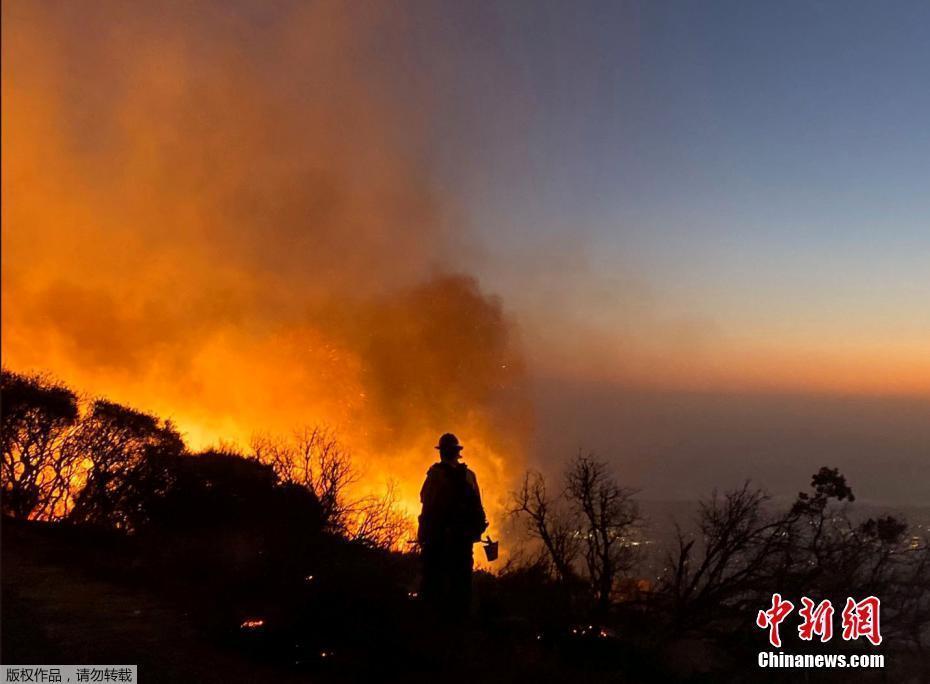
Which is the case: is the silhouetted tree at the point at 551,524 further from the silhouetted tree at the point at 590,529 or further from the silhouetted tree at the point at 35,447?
the silhouetted tree at the point at 35,447

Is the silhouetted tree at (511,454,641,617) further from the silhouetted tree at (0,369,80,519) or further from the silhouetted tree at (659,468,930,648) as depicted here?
the silhouetted tree at (0,369,80,519)

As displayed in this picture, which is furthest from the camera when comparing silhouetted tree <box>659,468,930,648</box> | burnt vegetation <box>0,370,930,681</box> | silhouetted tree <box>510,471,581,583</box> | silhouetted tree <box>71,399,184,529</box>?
silhouetted tree <box>510,471,581,583</box>

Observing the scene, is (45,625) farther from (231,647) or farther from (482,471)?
(482,471)

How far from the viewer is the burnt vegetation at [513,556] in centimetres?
859

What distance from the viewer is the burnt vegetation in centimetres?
859

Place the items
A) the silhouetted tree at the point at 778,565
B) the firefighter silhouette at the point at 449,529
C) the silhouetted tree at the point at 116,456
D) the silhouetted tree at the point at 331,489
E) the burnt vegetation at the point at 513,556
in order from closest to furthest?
→ the firefighter silhouette at the point at 449,529 < the burnt vegetation at the point at 513,556 < the silhouetted tree at the point at 331,489 < the silhouetted tree at the point at 778,565 < the silhouetted tree at the point at 116,456

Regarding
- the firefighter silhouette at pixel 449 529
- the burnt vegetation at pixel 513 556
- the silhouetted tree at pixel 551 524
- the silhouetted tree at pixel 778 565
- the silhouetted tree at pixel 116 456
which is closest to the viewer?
the firefighter silhouette at pixel 449 529

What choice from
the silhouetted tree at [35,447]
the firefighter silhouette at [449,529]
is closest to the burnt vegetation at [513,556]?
the silhouetted tree at [35,447]

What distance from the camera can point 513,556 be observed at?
53.4 ft

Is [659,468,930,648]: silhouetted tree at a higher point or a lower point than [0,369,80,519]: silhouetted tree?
lower

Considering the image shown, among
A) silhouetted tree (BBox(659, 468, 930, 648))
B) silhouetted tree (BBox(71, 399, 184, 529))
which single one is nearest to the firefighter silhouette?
silhouetted tree (BBox(659, 468, 930, 648))

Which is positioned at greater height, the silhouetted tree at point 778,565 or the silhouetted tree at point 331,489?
the silhouetted tree at point 331,489

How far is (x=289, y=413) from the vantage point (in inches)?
942

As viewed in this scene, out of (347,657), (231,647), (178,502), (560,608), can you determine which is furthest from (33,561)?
(560,608)
